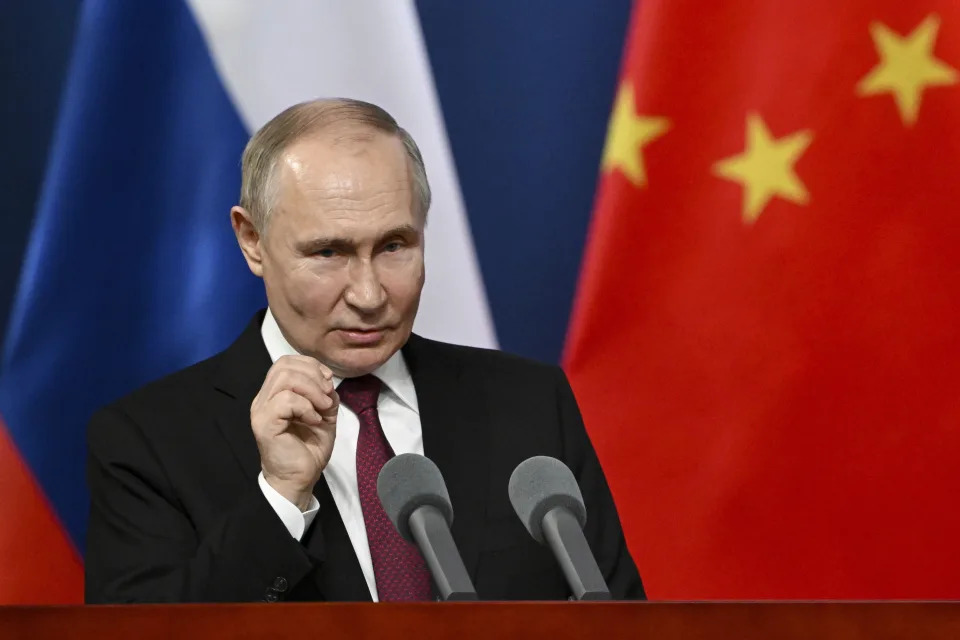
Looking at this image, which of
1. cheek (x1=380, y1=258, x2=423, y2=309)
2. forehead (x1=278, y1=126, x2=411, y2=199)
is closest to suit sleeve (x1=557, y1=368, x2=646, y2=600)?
cheek (x1=380, y1=258, x2=423, y2=309)

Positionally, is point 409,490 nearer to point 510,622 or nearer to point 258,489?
point 510,622

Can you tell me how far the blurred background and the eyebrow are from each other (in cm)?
54

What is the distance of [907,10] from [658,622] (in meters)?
1.82

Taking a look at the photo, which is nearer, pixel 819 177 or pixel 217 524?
pixel 217 524

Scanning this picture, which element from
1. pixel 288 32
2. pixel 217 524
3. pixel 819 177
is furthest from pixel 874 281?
pixel 217 524

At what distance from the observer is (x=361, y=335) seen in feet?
6.87

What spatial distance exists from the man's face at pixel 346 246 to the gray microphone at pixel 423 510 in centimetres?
68

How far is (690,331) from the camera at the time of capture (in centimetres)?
266

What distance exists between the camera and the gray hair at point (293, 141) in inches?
83.0

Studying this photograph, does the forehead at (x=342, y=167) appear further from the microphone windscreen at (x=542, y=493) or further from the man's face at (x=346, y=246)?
the microphone windscreen at (x=542, y=493)

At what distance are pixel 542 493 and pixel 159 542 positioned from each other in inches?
29.0

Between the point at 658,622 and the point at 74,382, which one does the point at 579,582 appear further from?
the point at 74,382

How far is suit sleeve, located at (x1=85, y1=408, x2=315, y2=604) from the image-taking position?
178 cm

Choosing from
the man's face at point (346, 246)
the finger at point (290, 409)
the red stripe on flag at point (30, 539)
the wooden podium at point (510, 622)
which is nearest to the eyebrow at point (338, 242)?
the man's face at point (346, 246)
